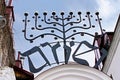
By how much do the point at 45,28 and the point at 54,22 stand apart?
33cm

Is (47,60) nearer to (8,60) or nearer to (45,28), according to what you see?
(45,28)

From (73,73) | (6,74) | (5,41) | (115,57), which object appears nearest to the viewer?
(6,74)

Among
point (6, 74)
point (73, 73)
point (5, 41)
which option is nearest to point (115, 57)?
point (73, 73)

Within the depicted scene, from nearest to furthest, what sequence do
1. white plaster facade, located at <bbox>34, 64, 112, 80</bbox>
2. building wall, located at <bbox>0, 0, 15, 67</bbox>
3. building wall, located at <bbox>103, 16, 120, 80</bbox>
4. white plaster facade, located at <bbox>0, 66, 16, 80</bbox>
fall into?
white plaster facade, located at <bbox>0, 66, 16, 80</bbox>
white plaster facade, located at <bbox>34, 64, 112, 80</bbox>
building wall, located at <bbox>103, 16, 120, 80</bbox>
building wall, located at <bbox>0, 0, 15, 67</bbox>

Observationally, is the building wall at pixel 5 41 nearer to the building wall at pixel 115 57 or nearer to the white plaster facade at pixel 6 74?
the building wall at pixel 115 57

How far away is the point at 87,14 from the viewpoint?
1007cm

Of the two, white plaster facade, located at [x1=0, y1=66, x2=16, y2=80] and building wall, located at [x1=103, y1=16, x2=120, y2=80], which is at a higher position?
white plaster facade, located at [x1=0, y1=66, x2=16, y2=80]

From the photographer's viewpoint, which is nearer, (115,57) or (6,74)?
(6,74)

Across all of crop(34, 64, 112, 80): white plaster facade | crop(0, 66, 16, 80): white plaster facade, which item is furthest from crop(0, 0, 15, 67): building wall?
crop(0, 66, 16, 80): white plaster facade

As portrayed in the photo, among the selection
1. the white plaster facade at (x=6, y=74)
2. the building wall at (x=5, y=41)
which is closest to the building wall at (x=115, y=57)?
the building wall at (x=5, y=41)

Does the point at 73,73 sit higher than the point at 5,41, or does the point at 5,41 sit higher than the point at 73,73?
the point at 73,73

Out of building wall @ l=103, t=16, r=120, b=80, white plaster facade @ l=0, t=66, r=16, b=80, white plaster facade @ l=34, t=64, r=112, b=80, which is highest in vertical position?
white plaster facade @ l=0, t=66, r=16, b=80

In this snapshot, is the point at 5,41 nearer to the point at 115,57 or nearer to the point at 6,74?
the point at 115,57

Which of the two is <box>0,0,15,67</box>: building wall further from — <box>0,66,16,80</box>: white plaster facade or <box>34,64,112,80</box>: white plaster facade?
<box>0,66,16,80</box>: white plaster facade
